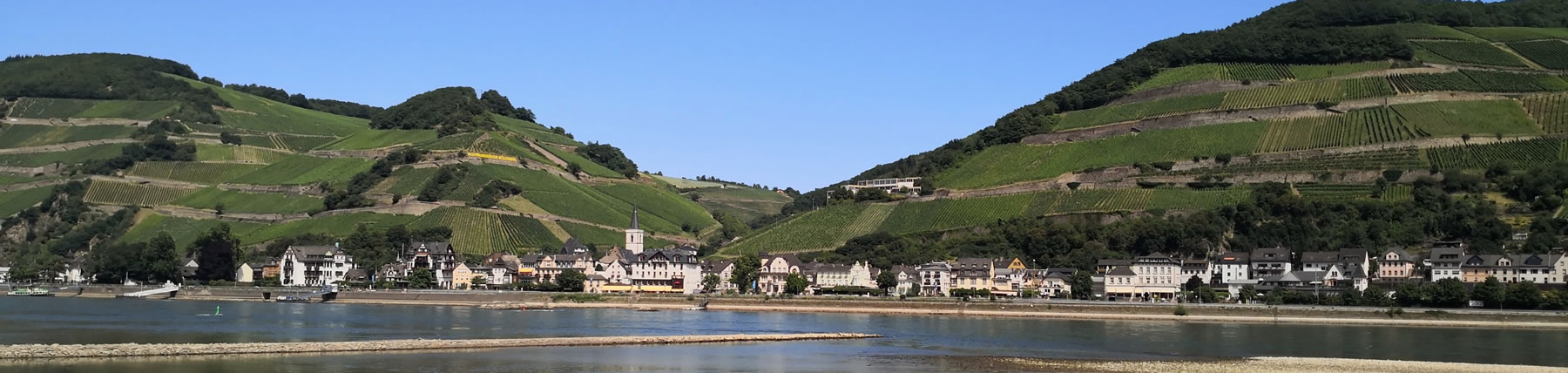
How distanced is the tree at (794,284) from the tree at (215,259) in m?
41.7

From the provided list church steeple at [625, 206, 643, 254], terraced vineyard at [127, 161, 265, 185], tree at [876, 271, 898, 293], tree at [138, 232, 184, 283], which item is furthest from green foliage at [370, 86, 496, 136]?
tree at [876, 271, 898, 293]

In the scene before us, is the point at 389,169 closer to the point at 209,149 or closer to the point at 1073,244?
the point at 209,149

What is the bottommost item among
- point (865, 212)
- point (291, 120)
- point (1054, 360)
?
point (1054, 360)

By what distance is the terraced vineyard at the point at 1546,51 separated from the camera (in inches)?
4651

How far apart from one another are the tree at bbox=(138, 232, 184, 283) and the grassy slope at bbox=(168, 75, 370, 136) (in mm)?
59082

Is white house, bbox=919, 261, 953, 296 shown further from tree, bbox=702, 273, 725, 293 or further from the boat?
the boat

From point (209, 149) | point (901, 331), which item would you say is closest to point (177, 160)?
point (209, 149)

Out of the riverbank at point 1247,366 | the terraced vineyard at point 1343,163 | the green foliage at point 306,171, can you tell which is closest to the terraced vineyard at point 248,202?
the green foliage at point 306,171

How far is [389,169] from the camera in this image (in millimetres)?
135250

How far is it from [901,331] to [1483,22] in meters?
96.3

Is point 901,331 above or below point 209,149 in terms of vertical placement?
below

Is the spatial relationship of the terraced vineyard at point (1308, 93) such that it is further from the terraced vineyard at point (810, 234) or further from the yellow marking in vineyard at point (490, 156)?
the yellow marking in vineyard at point (490, 156)

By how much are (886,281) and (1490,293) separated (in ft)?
109

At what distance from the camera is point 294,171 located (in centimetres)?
14350
